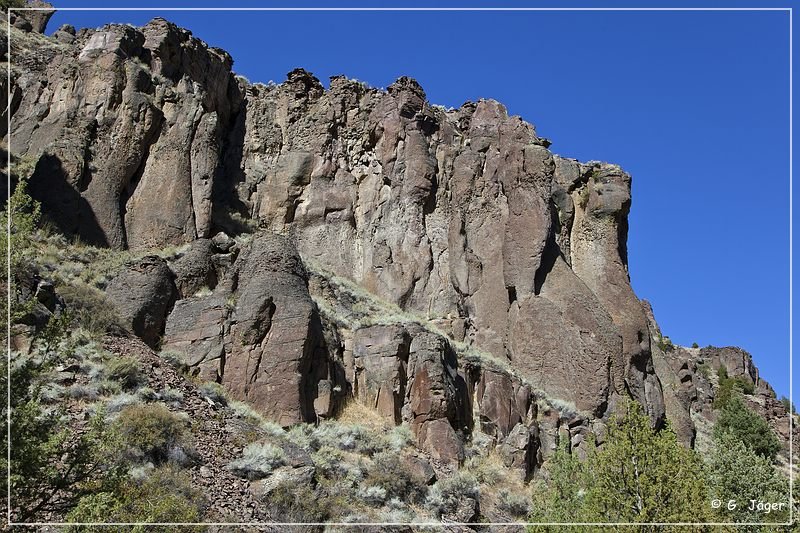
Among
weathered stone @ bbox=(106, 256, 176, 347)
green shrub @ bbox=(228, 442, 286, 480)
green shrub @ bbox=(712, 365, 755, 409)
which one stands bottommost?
green shrub @ bbox=(228, 442, 286, 480)

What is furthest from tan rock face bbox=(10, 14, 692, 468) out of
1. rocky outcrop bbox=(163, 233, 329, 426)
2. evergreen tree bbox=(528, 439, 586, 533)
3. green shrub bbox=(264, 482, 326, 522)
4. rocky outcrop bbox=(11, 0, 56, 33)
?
green shrub bbox=(264, 482, 326, 522)

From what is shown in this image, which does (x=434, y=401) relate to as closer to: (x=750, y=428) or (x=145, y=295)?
(x=145, y=295)

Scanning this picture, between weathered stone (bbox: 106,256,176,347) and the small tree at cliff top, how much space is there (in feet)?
47.5

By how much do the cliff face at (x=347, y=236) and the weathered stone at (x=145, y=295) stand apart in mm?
78

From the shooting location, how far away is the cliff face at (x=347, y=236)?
26.1 metres

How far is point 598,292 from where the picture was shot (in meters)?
39.0

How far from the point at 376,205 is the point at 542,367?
13.0 m

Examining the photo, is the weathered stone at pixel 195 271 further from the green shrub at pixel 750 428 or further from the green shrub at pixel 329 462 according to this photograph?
the green shrub at pixel 750 428

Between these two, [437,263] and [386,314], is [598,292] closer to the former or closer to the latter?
[437,263]

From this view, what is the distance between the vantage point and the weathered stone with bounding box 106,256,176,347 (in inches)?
986

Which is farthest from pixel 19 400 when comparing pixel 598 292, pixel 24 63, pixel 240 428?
pixel 24 63

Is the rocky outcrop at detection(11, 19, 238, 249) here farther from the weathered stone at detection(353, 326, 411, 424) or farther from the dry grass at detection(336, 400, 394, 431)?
the dry grass at detection(336, 400, 394, 431)

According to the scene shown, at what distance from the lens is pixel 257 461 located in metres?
19.3

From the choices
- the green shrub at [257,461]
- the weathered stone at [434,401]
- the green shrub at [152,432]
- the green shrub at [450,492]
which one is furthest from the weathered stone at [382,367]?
the green shrub at [152,432]
